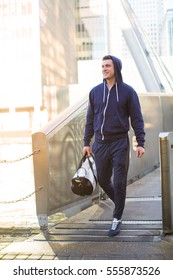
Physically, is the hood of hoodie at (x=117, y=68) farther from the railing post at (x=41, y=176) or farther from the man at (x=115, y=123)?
the railing post at (x=41, y=176)

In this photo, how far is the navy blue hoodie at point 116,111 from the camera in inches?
161

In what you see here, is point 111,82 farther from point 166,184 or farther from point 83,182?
point 166,184

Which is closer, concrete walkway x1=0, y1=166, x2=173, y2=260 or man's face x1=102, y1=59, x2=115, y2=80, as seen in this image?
concrete walkway x1=0, y1=166, x2=173, y2=260

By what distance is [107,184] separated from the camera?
4336 millimetres

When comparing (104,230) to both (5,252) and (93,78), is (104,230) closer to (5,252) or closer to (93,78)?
(5,252)

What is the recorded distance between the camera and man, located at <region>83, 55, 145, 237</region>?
408 cm

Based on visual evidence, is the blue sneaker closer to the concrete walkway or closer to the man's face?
the concrete walkway

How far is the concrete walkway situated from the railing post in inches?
5.7

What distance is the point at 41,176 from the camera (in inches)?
180

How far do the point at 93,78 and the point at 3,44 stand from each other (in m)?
14.6

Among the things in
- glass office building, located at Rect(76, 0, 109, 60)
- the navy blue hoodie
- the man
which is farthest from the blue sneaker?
glass office building, located at Rect(76, 0, 109, 60)

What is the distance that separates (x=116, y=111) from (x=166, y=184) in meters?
0.80

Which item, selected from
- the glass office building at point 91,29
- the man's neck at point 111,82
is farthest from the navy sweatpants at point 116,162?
the glass office building at point 91,29
